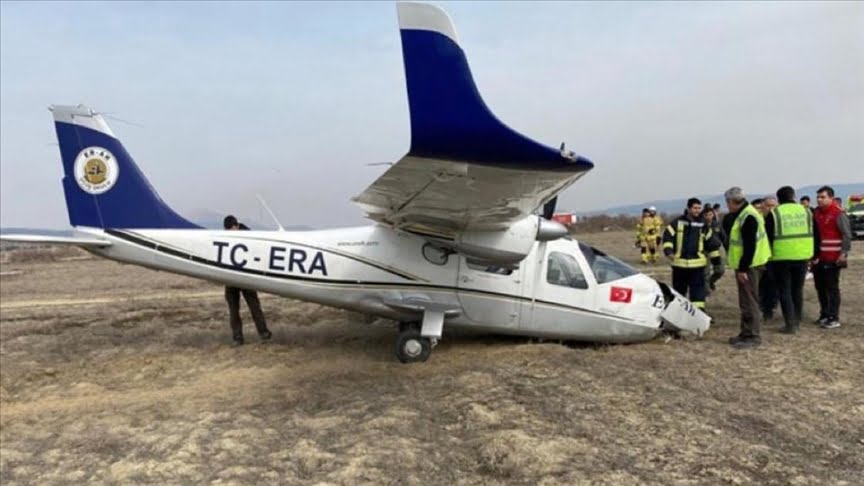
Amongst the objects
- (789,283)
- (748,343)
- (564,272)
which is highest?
(564,272)

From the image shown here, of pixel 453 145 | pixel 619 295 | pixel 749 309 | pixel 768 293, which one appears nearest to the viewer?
pixel 453 145

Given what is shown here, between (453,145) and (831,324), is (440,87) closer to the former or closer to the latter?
(453,145)

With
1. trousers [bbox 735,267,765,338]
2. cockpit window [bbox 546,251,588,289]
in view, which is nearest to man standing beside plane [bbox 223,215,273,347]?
cockpit window [bbox 546,251,588,289]

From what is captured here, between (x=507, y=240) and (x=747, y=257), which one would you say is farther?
(x=747, y=257)

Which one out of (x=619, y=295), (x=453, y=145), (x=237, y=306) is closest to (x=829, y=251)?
(x=619, y=295)

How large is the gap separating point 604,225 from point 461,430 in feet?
184

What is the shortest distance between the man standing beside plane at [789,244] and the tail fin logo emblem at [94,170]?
9825mm

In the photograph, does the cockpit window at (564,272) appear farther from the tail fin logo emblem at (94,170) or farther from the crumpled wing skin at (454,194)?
the tail fin logo emblem at (94,170)

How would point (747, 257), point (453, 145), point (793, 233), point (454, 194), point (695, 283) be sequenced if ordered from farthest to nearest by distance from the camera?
point (695, 283), point (793, 233), point (747, 257), point (454, 194), point (453, 145)

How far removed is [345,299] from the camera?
8.68 meters

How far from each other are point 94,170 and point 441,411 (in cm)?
631

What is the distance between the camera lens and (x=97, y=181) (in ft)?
28.5

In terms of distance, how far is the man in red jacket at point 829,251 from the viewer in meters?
9.02

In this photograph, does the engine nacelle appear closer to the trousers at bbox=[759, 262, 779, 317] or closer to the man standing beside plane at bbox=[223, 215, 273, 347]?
the man standing beside plane at bbox=[223, 215, 273, 347]
